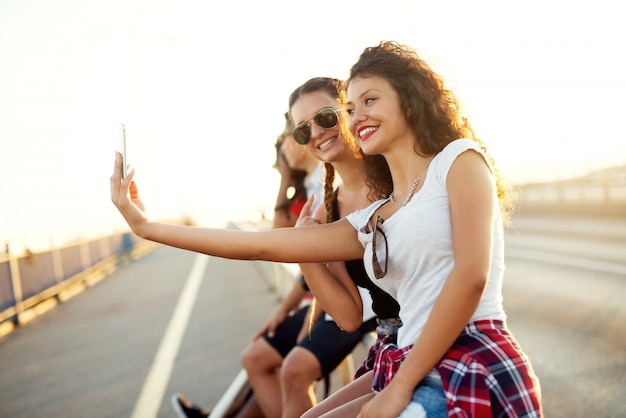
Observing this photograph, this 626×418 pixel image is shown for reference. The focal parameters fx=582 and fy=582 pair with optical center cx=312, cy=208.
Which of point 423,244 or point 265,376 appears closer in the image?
point 423,244

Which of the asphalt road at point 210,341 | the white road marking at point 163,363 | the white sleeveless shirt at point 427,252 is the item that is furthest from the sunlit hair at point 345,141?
the white road marking at point 163,363

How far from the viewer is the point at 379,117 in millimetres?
2297

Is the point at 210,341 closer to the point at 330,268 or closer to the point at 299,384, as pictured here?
the point at 299,384

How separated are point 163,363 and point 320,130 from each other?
545 cm

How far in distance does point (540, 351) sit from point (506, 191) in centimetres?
393

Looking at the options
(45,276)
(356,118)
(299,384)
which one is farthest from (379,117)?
(45,276)

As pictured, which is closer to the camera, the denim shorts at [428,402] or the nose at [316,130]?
the denim shorts at [428,402]

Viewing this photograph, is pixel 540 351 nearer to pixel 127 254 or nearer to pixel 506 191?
pixel 506 191

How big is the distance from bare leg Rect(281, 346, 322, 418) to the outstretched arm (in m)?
0.82

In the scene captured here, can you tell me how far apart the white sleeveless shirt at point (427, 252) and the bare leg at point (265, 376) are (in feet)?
5.75

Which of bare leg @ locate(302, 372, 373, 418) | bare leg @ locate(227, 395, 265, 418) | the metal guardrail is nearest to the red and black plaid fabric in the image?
bare leg @ locate(302, 372, 373, 418)

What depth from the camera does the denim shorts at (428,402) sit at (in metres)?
1.79

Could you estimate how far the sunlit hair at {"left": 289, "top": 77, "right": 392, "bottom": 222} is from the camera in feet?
8.96

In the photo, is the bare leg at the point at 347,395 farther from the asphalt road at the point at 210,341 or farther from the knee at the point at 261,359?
the asphalt road at the point at 210,341
